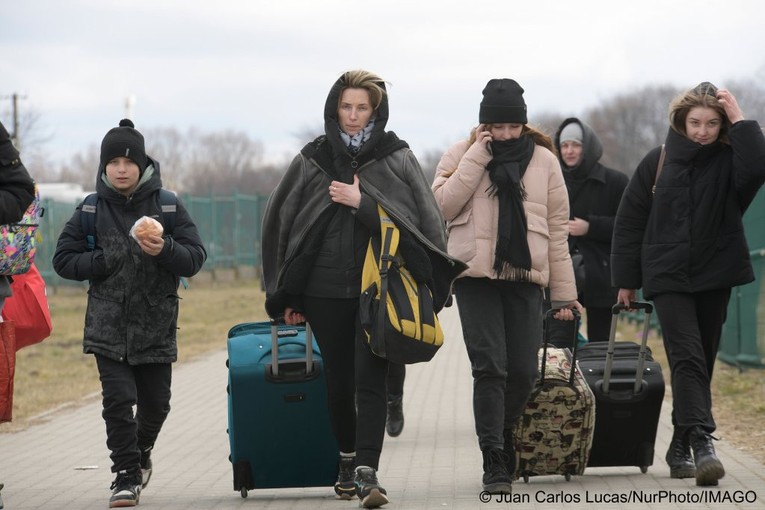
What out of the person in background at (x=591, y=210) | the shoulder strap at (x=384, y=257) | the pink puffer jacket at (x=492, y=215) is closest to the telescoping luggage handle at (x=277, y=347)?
the shoulder strap at (x=384, y=257)

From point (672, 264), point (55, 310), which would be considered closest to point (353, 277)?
point (672, 264)

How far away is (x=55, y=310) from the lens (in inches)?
1182

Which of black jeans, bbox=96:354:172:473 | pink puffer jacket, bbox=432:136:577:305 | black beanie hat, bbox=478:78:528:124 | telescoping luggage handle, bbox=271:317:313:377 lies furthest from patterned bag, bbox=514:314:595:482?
black jeans, bbox=96:354:172:473

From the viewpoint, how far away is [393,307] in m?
6.38

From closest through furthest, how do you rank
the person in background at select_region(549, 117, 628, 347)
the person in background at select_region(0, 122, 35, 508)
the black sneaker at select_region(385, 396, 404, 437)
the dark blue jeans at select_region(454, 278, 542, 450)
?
1. the person in background at select_region(0, 122, 35, 508)
2. the dark blue jeans at select_region(454, 278, 542, 450)
3. the person in background at select_region(549, 117, 628, 347)
4. the black sneaker at select_region(385, 396, 404, 437)

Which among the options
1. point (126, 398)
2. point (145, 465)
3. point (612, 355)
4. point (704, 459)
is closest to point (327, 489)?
point (145, 465)

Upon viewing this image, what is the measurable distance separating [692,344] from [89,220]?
115 inches

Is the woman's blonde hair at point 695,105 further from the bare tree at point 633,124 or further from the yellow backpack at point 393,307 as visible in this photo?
the bare tree at point 633,124

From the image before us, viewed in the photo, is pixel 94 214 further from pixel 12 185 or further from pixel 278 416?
pixel 278 416

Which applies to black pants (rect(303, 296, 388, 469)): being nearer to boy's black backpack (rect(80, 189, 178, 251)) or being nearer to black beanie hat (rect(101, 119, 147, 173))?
boy's black backpack (rect(80, 189, 178, 251))

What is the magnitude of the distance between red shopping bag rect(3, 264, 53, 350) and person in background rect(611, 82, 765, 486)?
294cm

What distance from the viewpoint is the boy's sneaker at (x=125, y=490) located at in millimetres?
6840

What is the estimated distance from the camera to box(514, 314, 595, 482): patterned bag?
23.4 feet

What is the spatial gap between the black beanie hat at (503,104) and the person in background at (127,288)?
153 centimetres
